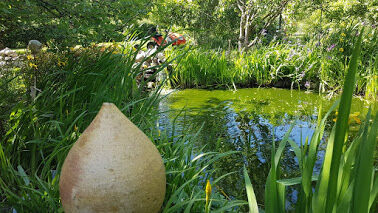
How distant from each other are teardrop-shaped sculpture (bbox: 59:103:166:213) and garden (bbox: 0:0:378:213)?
0.01 meters

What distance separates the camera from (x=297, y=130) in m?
3.03

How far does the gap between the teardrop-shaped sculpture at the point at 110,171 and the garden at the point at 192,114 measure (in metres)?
0.01

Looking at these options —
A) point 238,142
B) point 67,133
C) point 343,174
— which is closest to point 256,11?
point 238,142

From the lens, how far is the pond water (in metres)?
2.13

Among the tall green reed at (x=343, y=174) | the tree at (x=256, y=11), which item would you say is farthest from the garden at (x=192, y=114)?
the tree at (x=256, y=11)

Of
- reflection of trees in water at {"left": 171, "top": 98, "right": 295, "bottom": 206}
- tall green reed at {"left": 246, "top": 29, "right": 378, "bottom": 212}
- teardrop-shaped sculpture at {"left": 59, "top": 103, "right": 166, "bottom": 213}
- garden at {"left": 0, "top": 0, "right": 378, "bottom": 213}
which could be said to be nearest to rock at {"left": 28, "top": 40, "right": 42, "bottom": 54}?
garden at {"left": 0, "top": 0, "right": 378, "bottom": 213}

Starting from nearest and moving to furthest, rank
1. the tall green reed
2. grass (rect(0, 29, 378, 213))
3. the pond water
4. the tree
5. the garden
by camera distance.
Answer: the tall green reed, grass (rect(0, 29, 378, 213)), the garden, the pond water, the tree

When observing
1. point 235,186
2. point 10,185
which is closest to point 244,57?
point 235,186

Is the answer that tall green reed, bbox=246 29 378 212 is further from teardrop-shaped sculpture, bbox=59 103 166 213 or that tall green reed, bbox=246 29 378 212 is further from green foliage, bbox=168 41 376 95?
green foliage, bbox=168 41 376 95

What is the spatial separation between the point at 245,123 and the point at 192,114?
27.9 inches

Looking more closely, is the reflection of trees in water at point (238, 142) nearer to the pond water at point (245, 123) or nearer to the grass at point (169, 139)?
the pond water at point (245, 123)

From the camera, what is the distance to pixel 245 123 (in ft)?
10.8

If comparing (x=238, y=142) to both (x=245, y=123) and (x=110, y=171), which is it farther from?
(x=110, y=171)

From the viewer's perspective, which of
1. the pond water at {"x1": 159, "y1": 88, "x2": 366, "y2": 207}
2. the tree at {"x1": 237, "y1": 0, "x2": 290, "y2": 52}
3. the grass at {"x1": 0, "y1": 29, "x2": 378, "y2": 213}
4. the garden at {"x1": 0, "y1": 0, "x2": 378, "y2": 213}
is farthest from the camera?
the tree at {"x1": 237, "y1": 0, "x2": 290, "y2": 52}
